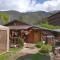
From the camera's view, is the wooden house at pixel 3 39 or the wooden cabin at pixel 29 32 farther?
the wooden cabin at pixel 29 32

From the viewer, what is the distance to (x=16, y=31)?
33.8 m

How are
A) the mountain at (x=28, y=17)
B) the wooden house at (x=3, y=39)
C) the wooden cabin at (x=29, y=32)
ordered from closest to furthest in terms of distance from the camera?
the wooden house at (x=3, y=39) → the wooden cabin at (x=29, y=32) → the mountain at (x=28, y=17)

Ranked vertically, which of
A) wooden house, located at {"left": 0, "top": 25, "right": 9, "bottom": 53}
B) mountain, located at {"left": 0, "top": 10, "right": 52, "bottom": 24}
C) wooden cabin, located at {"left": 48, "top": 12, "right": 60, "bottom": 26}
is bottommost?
wooden house, located at {"left": 0, "top": 25, "right": 9, "bottom": 53}

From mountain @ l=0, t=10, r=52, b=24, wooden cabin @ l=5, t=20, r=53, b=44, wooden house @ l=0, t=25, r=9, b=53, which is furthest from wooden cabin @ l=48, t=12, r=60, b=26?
wooden house @ l=0, t=25, r=9, b=53

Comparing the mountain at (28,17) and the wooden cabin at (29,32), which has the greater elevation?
the mountain at (28,17)

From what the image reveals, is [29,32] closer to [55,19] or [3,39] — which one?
[3,39]

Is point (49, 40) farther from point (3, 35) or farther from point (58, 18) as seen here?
point (58, 18)

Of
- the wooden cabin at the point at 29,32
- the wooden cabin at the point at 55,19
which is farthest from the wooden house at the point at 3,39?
the wooden cabin at the point at 55,19

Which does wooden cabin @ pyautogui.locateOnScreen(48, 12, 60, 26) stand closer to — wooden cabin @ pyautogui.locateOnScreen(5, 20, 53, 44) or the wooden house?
wooden cabin @ pyautogui.locateOnScreen(5, 20, 53, 44)

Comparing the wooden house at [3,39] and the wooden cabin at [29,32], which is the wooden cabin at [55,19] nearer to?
the wooden cabin at [29,32]

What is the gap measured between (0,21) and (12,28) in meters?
21.5

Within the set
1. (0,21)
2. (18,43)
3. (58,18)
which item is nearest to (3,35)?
(18,43)

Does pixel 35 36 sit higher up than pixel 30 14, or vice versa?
pixel 30 14

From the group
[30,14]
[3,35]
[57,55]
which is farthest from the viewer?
[30,14]
